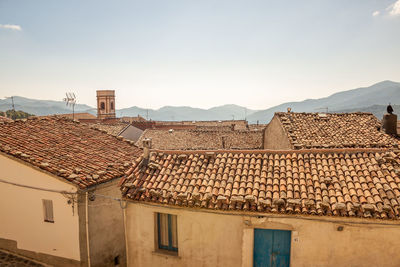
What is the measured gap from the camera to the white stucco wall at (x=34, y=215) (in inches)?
363

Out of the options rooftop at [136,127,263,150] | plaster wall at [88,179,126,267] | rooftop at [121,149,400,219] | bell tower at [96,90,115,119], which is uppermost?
bell tower at [96,90,115,119]

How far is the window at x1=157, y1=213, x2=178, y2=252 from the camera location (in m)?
8.05

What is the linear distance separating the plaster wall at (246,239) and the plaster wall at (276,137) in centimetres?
816

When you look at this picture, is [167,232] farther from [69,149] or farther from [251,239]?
[69,149]

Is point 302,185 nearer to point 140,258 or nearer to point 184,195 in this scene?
point 184,195

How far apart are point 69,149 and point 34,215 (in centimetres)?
303

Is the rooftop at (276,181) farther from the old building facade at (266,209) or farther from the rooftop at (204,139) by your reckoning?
the rooftop at (204,139)

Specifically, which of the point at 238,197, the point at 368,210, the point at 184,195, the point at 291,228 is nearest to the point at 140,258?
the point at 184,195

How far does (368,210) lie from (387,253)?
4.63 ft

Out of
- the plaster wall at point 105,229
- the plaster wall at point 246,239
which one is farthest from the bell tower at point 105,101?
the plaster wall at point 246,239

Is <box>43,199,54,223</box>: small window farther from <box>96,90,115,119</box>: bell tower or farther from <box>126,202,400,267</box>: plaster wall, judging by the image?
<box>96,90,115,119</box>: bell tower

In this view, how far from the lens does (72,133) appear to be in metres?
13.8

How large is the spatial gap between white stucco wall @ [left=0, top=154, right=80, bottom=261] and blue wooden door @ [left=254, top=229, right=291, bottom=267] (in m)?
6.28

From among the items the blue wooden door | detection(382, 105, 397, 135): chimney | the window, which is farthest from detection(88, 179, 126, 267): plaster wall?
detection(382, 105, 397, 135): chimney
